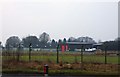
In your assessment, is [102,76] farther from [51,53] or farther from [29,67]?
[51,53]

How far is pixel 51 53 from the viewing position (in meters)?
30.1

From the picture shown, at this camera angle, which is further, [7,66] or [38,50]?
[38,50]

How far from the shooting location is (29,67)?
19.7m

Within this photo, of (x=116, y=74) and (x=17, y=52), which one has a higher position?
(x=17, y=52)

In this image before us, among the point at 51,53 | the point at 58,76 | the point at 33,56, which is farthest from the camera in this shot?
the point at 51,53

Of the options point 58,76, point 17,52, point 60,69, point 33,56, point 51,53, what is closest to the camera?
point 58,76

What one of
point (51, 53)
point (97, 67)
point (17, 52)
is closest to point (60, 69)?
point (97, 67)

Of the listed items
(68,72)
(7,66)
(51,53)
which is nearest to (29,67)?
(7,66)

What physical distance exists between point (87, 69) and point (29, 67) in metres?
4.19

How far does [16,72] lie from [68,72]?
338 centimetres

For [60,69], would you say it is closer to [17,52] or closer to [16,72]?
[16,72]

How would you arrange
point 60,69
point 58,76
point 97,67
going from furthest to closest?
point 97,67, point 60,69, point 58,76

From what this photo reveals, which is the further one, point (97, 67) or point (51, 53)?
point (51, 53)

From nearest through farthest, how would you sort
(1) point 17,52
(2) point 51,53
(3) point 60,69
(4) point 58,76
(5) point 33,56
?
1. (4) point 58,76
2. (3) point 60,69
3. (1) point 17,52
4. (5) point 33,56
5. (2) point 51,53
